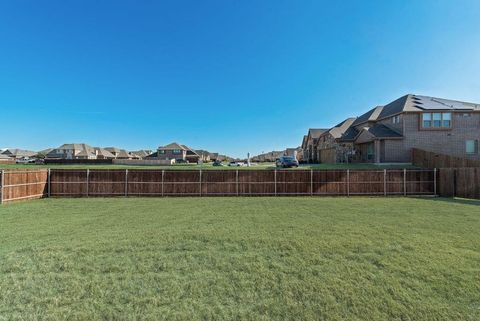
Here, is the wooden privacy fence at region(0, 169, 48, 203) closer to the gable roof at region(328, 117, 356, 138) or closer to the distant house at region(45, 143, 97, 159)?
the gable roof at region(328, 117, 356, 138)

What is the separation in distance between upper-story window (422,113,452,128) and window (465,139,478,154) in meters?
2.72

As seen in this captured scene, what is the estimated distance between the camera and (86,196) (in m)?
13.9

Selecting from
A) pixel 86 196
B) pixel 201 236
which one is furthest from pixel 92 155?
pixel 201 236

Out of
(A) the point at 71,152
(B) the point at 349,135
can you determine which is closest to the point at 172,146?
(A) the point at 71,152

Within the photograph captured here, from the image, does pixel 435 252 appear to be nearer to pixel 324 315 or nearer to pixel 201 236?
pixel 324 315

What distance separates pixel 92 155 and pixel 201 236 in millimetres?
84766

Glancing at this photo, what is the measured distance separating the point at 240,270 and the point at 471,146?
31357 mm

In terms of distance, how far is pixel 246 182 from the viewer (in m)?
14.5

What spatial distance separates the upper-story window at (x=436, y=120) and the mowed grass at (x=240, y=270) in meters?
21.8

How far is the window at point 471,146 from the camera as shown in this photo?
82.0 feet

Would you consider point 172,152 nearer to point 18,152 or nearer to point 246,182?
point 246,182

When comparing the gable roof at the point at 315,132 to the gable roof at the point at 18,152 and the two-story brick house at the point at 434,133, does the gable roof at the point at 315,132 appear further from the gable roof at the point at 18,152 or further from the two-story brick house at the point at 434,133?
the gable roof at the point at 18,152

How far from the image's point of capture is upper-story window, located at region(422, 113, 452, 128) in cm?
2478

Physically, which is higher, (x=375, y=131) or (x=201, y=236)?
(x=375, y=131)
